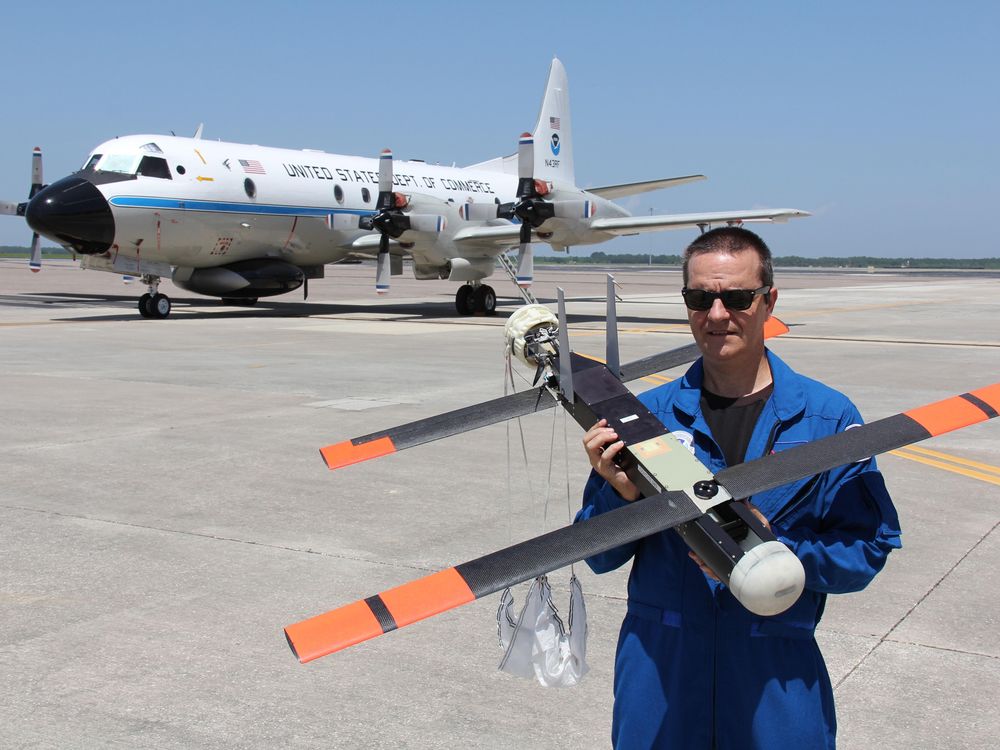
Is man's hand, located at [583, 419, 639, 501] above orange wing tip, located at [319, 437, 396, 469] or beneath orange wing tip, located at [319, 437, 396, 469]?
above

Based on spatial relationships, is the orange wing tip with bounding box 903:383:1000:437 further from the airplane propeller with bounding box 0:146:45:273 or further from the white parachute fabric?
the airplane propeller with bounding box 0:146:45:273

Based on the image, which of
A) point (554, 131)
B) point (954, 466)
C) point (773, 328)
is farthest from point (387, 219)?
point (773, 328)

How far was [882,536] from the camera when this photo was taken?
94.8 inches

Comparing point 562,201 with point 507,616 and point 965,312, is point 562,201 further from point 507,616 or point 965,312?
point 507,616

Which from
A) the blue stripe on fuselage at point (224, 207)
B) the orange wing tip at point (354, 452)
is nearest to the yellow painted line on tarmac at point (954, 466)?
the orange wing tip at point (354, 452)

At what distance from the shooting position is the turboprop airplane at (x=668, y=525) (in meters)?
2.03

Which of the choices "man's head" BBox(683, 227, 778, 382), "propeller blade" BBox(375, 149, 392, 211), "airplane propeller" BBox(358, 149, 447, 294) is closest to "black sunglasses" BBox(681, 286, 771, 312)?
"man's head" BBox(683, 227, 778, 382)

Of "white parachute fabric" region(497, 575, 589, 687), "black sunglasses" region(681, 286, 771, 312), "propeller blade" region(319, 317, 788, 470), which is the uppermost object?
"black sunglasses" region(681, 286, 771, 312)

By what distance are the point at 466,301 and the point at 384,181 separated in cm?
386

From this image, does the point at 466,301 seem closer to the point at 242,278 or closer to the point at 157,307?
the point at 242,278

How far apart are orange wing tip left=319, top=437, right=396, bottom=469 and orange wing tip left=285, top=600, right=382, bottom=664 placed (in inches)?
31.5

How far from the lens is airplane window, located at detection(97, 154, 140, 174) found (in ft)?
71.8

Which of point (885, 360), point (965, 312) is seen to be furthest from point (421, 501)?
point (965, 312)

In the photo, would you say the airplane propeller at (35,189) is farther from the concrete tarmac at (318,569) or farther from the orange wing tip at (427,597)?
the orange wing tip at (427,597)
